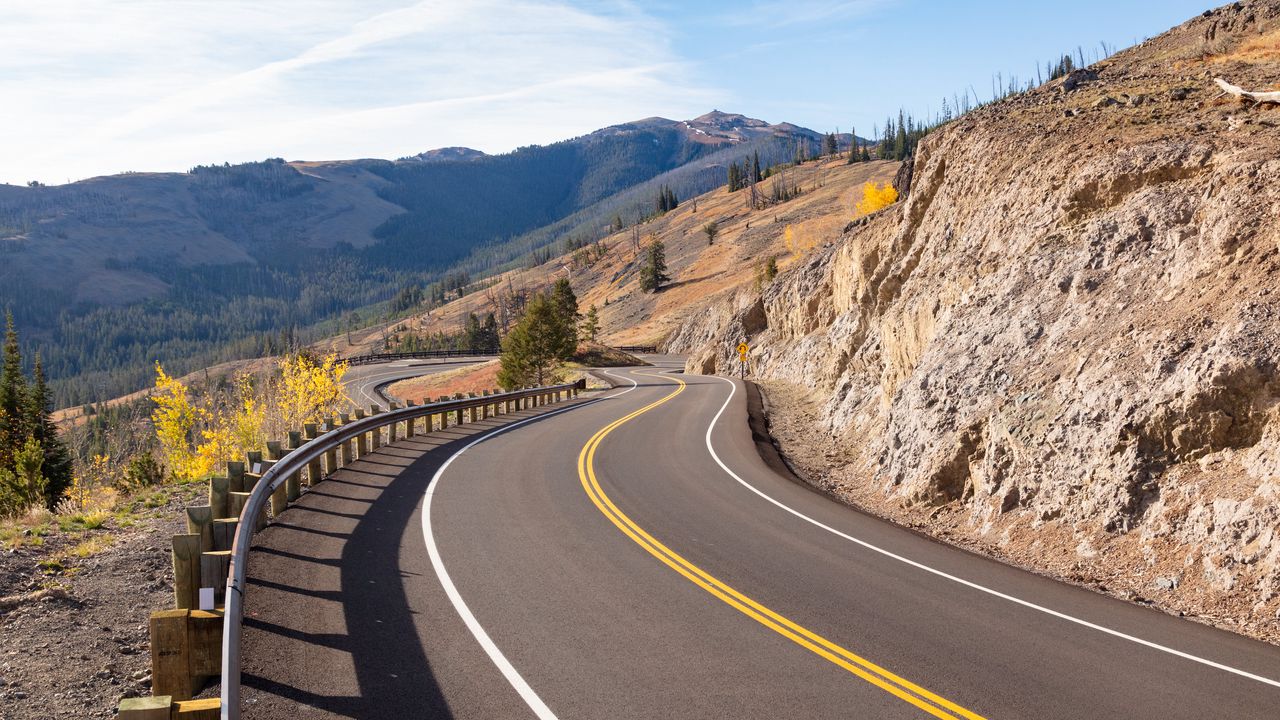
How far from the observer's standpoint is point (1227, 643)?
24.2 feet

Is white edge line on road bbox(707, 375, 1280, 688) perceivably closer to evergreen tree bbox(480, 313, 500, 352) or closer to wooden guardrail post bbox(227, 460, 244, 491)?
wooden guardrail post bbox(227, 460, 244, 491)

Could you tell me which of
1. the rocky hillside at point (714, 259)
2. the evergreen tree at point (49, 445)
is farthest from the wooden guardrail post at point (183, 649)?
the rocky hillside at point (714, 259)

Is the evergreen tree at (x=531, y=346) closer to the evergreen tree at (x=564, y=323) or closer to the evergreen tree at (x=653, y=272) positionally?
the evergreen tree at (x=564, y=323)

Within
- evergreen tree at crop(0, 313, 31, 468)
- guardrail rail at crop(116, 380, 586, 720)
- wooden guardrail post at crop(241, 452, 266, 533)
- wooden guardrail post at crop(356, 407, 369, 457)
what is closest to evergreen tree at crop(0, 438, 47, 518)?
evergreen tree at crop(0, 313, 31, 468)

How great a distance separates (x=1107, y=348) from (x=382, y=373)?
7593 cm

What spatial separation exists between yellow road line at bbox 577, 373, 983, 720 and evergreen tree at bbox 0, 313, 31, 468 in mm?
43212

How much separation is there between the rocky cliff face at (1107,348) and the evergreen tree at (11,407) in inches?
1691

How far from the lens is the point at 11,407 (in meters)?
42.7

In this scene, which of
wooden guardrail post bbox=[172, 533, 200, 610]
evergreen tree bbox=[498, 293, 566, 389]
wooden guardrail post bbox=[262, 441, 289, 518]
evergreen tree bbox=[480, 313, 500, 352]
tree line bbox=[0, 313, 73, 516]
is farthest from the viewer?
evergreen tree bbox=[480, 313, 500, 352]

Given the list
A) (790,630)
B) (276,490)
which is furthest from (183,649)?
(276,490)

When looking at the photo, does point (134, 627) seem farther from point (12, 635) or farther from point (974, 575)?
point (974, 575)

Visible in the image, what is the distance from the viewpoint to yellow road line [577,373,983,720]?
6000mm

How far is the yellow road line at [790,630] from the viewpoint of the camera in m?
6.00

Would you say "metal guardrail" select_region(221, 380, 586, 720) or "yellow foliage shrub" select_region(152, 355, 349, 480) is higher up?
"metal guardrail" select_region(221, 380, 586, 720)
